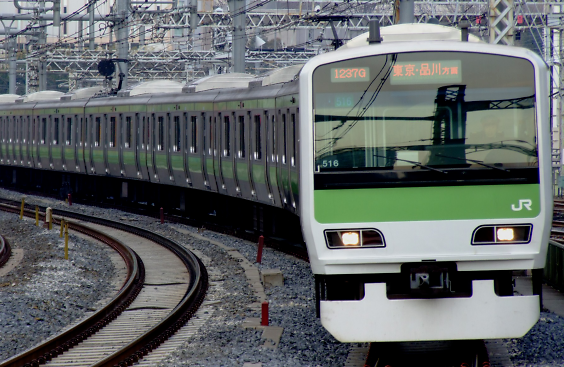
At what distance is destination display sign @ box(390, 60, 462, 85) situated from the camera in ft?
24.3

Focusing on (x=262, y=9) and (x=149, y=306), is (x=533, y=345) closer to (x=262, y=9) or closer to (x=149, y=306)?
(x=149, y=306)

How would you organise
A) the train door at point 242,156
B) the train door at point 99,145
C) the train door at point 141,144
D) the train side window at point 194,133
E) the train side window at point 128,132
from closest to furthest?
the train door at point 242,156
the train side window at point 194,133
the train door at point 141,144
the train side window at point 128,132
the train door at point 99,145

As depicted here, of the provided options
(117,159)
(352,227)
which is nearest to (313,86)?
(352,227)

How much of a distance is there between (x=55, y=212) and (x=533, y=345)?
18.1 metres

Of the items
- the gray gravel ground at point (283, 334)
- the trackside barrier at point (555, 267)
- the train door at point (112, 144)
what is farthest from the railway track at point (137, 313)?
the train door at point (112, 144)

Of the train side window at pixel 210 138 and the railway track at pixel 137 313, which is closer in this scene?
the railway track at pixel 137 313

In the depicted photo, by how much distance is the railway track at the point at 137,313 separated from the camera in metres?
9.02

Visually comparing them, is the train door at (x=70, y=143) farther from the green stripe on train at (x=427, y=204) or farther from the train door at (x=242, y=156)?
the green stripe on train at (x=427, y=204)

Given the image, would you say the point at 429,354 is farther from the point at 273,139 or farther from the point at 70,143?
the point at 70,143

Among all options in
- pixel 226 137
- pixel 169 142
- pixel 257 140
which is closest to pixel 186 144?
pixel 169 142

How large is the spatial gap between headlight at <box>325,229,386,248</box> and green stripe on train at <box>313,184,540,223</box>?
89 mm

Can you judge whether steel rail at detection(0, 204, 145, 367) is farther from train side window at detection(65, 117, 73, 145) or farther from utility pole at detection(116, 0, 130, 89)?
train side window at detection(65, 117, 73, 145)

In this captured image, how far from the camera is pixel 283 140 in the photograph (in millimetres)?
14500

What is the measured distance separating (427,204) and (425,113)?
73 cm
